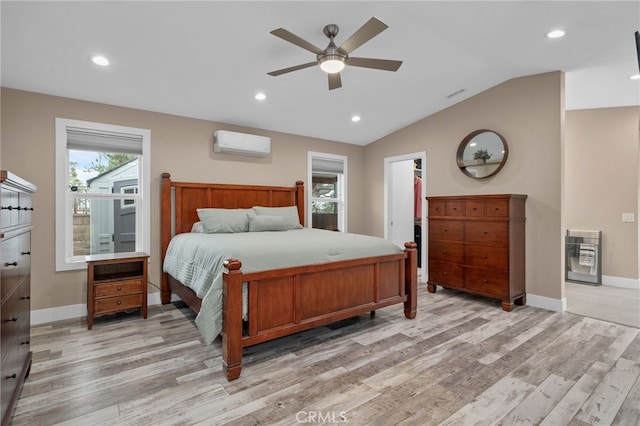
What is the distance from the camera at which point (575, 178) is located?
198 inches

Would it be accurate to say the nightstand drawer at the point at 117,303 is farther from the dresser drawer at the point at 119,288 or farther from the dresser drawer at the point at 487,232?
the dresser drawer at the point at 487,232

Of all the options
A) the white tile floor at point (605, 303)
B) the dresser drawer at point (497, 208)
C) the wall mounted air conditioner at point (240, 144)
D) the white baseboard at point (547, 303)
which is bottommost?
the white tile floor at point (605, 303)

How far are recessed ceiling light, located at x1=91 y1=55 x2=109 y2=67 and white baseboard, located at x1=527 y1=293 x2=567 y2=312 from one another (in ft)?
16.9

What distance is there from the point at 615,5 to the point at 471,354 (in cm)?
295

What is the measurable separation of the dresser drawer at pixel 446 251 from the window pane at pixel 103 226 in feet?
12.9

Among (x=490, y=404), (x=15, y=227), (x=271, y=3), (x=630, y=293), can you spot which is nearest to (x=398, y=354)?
(x=490, y=404)

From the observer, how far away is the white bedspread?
2.29m

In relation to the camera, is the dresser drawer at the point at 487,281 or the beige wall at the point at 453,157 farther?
the dresser drawer at the point at 487,281

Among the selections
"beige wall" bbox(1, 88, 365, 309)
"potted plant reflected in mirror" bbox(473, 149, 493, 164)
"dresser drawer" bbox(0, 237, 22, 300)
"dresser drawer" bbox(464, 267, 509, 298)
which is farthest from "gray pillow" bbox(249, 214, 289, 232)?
"potted plant reflected in mirror" bbox(473, 149, 493, 164)

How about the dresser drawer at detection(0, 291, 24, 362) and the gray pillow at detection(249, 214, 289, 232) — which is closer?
the dresser drawer at detection(0, 291, 24, 362)

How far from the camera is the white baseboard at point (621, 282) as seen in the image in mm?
4535

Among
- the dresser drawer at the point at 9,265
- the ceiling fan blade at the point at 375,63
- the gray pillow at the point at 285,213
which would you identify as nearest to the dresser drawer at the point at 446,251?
the gray pillow at the point at 285,213

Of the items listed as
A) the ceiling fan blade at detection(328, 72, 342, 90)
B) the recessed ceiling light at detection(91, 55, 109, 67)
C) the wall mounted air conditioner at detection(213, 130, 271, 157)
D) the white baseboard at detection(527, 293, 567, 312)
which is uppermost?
the recessed ceiling light at detection(91, 55, 109, 67)

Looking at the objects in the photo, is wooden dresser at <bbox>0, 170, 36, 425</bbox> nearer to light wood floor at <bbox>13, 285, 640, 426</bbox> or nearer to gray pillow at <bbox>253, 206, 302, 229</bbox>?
light wood floor at <bbox>13, 285, 640, 426</bbox>
